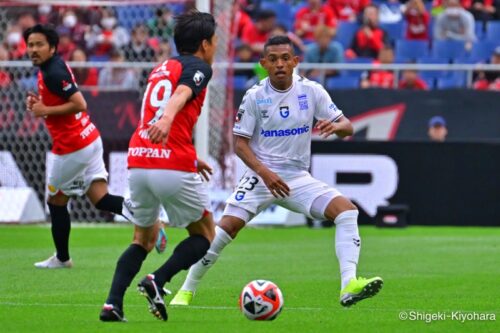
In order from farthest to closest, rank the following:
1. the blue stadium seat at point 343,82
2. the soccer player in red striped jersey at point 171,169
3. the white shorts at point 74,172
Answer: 1. the blue stadium seat at point 343,82
2. the white shorts at point 74,172
3. the soccer player in red striped jersey at point 171,169

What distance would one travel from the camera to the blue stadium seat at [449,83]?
66.3 feet

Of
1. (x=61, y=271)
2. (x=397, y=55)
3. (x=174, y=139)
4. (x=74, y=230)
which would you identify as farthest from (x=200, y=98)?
(x=397, y=55)

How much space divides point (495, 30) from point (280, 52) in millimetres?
14231

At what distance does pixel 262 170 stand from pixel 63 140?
372 centimetres

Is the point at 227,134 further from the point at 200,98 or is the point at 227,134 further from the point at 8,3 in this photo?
the point at 200,98

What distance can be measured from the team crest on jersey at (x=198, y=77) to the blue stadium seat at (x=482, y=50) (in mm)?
14639

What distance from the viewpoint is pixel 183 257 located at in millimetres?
8062

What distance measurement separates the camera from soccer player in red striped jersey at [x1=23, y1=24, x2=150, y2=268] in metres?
11.8

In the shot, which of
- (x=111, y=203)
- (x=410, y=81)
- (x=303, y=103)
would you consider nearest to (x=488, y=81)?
(x=410, y=81)

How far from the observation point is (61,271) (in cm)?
1184

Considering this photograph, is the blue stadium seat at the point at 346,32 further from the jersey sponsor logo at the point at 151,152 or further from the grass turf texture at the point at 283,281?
the jersey sponsor logo at the point at 151,152

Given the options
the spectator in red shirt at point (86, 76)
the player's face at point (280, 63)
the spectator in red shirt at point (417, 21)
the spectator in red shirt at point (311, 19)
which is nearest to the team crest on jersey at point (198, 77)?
the player's face at point (280, 63)

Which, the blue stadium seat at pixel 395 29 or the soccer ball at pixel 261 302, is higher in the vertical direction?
the soccer ball at pixel 261 302

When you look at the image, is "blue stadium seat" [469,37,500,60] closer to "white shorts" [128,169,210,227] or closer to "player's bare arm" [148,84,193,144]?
"white shorts" [128,169,210,227]
